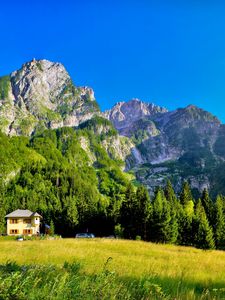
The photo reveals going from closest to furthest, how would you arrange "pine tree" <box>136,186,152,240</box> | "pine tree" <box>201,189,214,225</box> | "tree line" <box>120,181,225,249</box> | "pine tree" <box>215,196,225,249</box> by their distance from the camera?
1. "tree line" <box>120,181,225,249</box>
2. "pine tree" <box>215,196,225,249</box>
3. "pine tree" <box>136,186,152,240</box>
4. "pine tree" <box>201,189,214,225</box>

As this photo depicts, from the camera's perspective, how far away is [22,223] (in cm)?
12812

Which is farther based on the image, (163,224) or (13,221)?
(13,221)

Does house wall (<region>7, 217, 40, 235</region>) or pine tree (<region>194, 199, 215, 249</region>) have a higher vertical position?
house wall (<region>7, 217, 40, 235</region>)

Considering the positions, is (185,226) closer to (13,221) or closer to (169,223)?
(169,223)

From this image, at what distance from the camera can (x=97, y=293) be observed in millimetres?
6789

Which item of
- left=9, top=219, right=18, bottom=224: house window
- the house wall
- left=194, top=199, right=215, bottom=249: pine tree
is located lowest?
left=194, top=199, right=215, bottom=249: pine tree

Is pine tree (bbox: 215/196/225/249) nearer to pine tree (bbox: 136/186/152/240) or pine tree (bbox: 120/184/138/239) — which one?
pine tree (bbox: 136/186/152/240)

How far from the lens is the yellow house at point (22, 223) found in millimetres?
126900

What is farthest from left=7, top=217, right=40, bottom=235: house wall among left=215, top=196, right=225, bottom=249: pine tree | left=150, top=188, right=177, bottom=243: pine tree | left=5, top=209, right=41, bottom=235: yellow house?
left=215, top=196, right=225, bottom=249: pine tree

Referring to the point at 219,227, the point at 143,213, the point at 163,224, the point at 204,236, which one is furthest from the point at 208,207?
the point at 163,224

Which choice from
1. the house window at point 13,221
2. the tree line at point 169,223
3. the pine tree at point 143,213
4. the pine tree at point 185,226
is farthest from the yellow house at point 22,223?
the pine tree at point 185,226

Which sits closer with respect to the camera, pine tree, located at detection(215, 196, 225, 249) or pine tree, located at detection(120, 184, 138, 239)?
pine tree, located at detection(215, 196, 225, 249)

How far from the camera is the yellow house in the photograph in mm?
126900

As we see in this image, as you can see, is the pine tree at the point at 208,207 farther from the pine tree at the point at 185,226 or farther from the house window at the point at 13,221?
the house window at the point at 13,221
